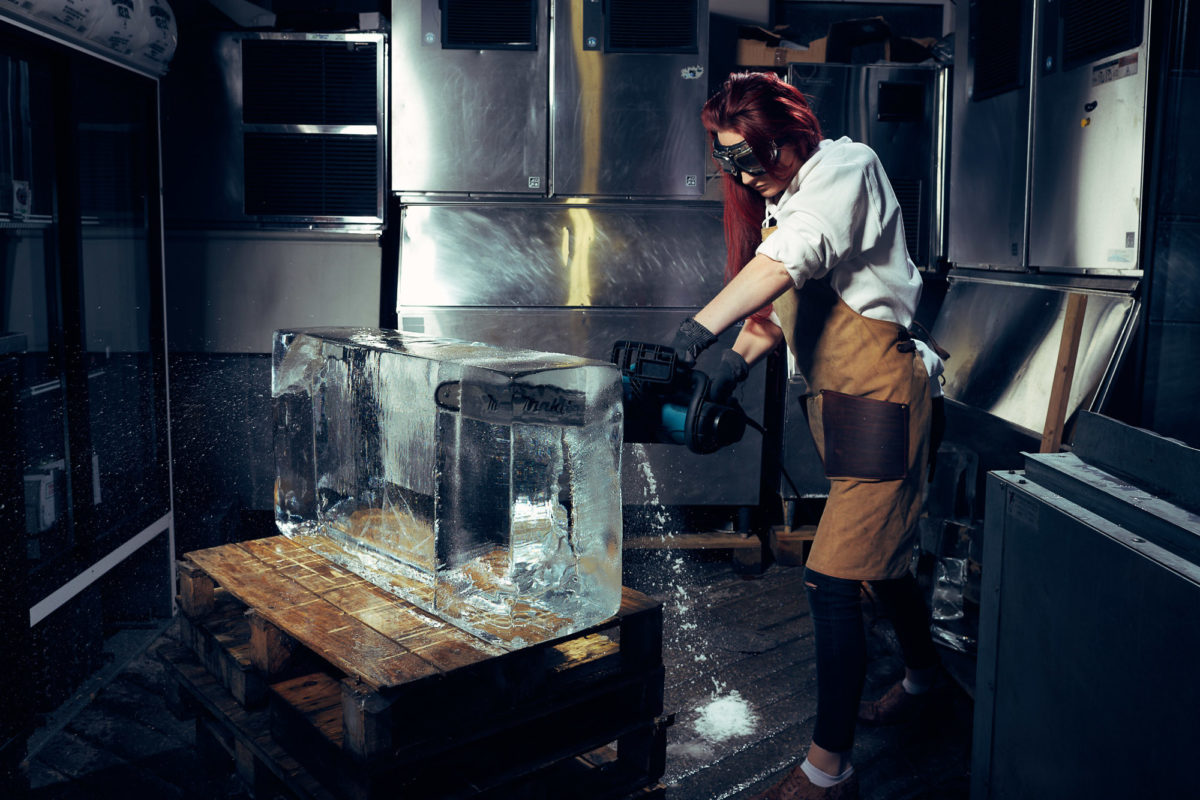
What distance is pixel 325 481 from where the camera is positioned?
2.42 m

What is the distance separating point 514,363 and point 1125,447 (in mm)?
1248

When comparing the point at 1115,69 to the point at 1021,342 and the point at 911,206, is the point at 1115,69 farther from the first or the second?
the point at 911,206

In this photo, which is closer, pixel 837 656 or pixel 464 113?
pixel 837 656

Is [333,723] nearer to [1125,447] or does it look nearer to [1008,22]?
[1125,447]

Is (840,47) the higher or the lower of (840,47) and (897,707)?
the higher

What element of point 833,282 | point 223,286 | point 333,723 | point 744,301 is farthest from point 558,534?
point 223,286

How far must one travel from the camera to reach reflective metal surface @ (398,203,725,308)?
454 cm

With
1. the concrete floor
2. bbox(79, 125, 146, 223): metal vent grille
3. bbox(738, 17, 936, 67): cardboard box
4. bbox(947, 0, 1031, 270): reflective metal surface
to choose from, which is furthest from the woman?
bbox(79, 125, 146, 223): metal vent grille

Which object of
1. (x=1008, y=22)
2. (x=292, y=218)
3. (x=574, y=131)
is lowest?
(x=292, y=218)

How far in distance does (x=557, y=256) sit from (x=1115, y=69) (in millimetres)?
2434

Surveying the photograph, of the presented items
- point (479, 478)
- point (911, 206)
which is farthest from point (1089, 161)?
point (479, 478)

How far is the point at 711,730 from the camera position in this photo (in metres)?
3.02

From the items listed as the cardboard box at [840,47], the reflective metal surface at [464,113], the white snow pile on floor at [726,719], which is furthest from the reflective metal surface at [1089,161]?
the reflective metal surface at [464,113]

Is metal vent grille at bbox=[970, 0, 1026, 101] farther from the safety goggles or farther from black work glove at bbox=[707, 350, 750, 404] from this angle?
black work glove at bbox=[707, 350, 750, 404]
